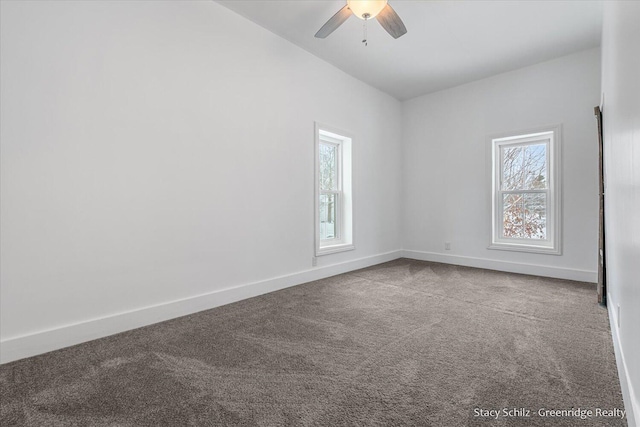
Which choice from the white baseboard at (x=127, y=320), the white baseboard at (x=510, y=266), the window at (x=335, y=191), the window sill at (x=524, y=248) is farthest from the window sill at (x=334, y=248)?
the window sill at (x=524, y=248)

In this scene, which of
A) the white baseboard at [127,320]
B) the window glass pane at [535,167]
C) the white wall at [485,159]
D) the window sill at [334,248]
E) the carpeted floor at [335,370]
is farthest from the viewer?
the window glass pane at [535,167]

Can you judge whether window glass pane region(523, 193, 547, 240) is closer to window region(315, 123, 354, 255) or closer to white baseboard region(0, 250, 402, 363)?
window region(315, 123, 354, 255)

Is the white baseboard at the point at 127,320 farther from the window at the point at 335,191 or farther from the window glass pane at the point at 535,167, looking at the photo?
the window glass pane at the point at 535,167

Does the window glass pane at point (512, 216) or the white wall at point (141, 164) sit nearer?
the white wall at point (141, 164)

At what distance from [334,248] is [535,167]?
3.04 meters

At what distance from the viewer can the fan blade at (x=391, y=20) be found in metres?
2.52

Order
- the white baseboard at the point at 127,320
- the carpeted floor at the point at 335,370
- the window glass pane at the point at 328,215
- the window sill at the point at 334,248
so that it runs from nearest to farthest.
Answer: the carpeted floor at the point at 335,370
the white baseboard at the point at 127,320
the window sill at the point at 334,248
the window glass pane at the point at 328,215

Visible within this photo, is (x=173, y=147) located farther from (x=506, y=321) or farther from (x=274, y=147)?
(x=506, y=321)

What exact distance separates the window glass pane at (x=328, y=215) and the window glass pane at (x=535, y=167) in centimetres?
272

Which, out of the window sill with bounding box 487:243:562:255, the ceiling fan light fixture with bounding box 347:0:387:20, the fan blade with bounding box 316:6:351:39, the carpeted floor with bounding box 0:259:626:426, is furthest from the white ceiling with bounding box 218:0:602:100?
the carpeted floor with bounding box 0:259:626:426

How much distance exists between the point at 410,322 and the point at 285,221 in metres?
1.75

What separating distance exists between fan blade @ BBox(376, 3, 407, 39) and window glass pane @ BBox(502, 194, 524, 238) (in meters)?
3.04

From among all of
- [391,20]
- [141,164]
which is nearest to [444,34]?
[391,20]

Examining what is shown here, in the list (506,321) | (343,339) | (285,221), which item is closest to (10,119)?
(285,221)
